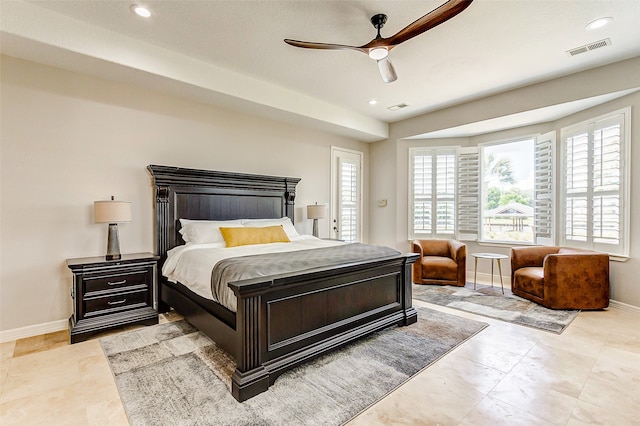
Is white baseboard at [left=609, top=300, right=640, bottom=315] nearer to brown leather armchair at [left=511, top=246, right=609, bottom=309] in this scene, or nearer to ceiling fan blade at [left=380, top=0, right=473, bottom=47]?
brown leather armchair at [left=511, top=246, right=609, bottom=309]

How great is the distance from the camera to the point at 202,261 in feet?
9.47

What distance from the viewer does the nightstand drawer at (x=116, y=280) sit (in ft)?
9.87

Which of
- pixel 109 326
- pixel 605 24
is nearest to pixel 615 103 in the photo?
pixel 605 24

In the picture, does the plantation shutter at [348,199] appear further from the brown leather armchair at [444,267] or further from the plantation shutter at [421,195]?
the brown leather armchair at [444,267]

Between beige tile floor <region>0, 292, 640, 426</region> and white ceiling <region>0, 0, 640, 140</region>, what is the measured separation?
274cm

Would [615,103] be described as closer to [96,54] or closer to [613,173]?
[613,173]

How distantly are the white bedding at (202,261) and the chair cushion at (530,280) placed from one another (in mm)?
2779

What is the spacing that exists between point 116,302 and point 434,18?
3.79m

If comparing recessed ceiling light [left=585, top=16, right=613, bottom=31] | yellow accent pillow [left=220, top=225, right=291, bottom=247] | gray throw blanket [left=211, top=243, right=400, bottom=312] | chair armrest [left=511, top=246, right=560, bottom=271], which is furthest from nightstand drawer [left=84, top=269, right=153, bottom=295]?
recessed ceiling light [left=585, top=16, right=613, bottom=31]

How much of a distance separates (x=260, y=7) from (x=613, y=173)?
4.56 m

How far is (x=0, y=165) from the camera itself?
2941 mm

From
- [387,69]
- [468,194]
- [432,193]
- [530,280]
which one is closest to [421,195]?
[432,193]

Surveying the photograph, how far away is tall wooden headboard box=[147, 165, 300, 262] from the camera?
380cm

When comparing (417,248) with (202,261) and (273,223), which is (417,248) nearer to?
(273,223)
